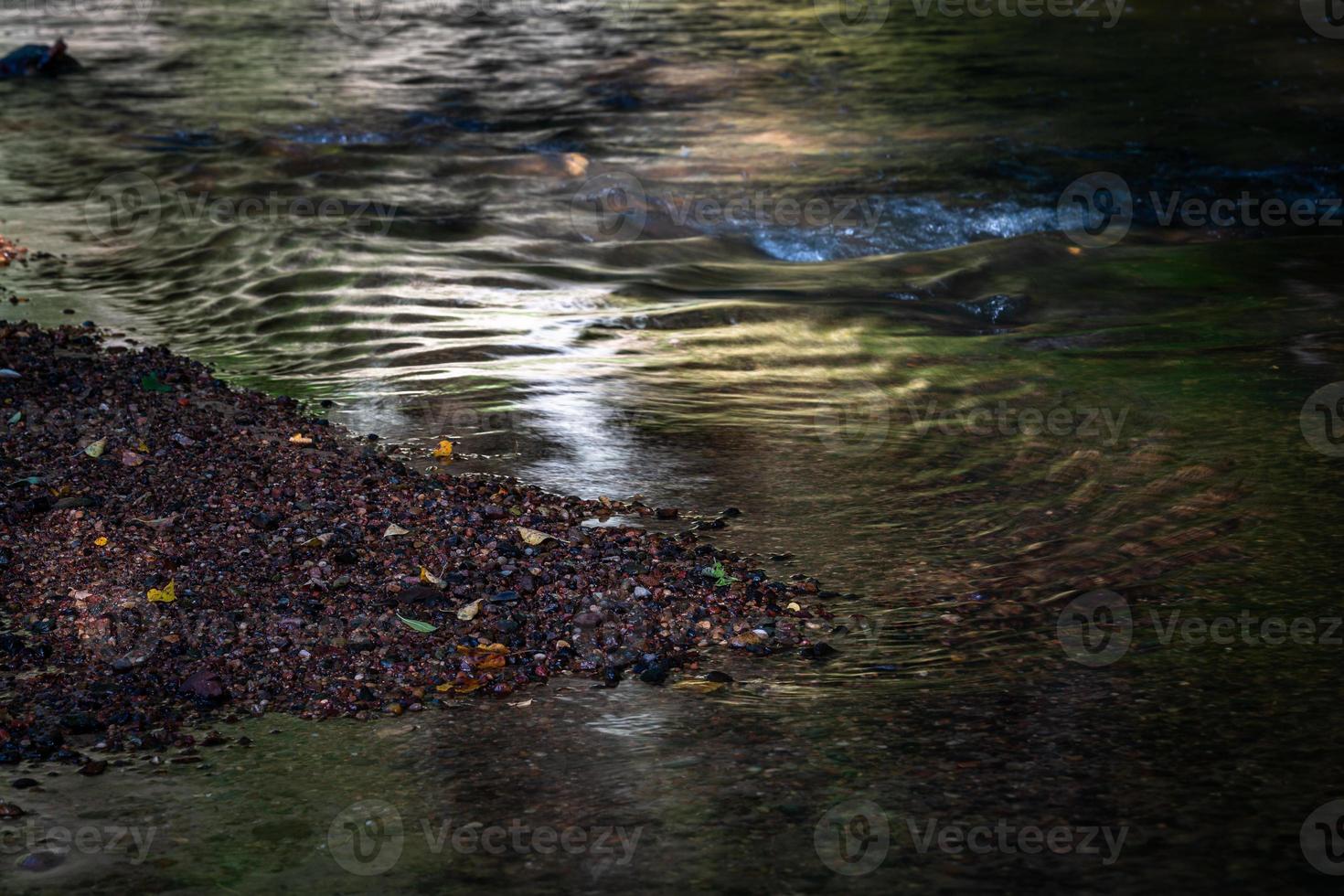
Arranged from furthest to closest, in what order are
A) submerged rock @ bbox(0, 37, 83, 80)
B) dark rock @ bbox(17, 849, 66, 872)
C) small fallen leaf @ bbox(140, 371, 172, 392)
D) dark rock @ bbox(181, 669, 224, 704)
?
submerged rock @ bbox(0, 37, 83, 80) < small fallen leaf @ bbox(140, 371, 172, 392) < dark rock @ bbox(181, 669, 224, 704) < dark rock @ bbox(17, 849, 66, 872)

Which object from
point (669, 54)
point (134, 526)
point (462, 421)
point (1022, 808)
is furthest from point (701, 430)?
point (669, 54)

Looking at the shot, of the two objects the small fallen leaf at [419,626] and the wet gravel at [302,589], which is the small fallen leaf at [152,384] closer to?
the wet gravel at [302,589]

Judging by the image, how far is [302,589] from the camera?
4184mm

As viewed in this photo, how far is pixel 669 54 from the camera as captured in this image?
54.1 ft

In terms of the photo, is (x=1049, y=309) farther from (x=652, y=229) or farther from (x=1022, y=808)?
(x=1022, y=808)

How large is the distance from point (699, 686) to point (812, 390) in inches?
120

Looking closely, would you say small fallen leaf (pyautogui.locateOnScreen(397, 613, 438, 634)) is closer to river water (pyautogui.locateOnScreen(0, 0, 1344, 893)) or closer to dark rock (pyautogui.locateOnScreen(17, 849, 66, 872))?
river water (pyautogui.locateOnScreen(0, 0, 1344, 893))

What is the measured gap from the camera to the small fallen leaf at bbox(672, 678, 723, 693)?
3.79m

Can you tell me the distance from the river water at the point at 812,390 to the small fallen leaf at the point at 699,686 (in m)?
0.05

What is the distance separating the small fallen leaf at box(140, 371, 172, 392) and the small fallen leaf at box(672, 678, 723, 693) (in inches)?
129

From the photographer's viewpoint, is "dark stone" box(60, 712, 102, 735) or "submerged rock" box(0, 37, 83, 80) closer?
"dark stone" box(60, 712, 102, 735)

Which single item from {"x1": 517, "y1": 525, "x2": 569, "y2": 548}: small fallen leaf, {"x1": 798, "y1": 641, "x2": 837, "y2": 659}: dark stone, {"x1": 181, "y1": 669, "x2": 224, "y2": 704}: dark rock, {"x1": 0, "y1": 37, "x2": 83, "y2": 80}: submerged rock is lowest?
{"x1": 798, "y1": 641, "x2": 837, "y2": 659}: dark stone

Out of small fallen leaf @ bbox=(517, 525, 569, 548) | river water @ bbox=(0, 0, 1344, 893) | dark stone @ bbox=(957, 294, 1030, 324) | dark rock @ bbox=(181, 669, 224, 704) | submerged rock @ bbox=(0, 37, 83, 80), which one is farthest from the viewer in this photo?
submerged rock @ bbox=(0, 37, 83, 80)

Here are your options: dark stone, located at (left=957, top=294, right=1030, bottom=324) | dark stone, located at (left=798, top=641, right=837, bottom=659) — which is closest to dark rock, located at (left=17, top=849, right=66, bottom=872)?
dark stone, located at (left=798, top=641, right=837, bottom=659)
